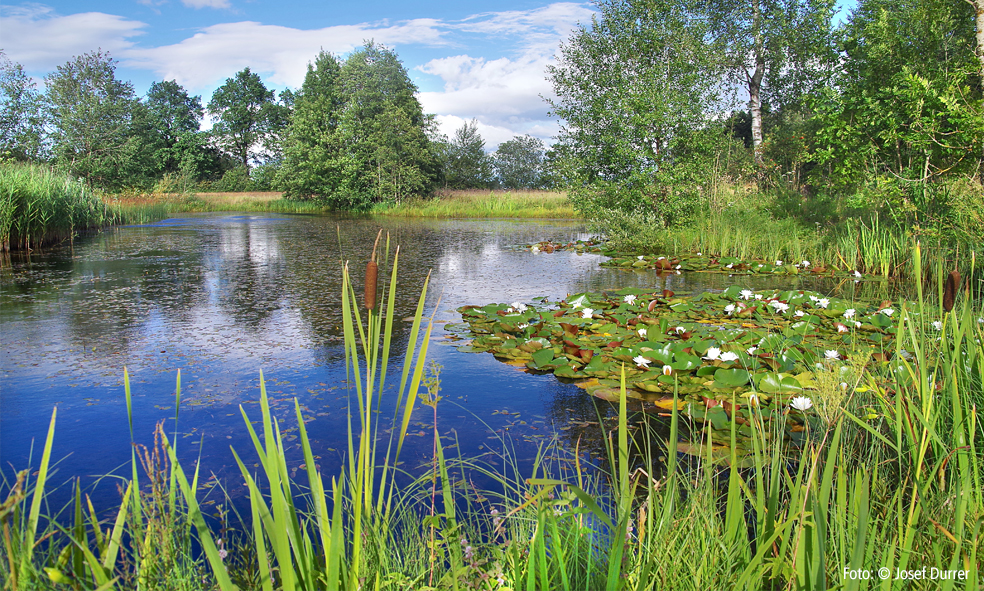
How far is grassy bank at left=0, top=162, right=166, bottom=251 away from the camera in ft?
27.6

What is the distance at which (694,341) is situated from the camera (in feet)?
12.6

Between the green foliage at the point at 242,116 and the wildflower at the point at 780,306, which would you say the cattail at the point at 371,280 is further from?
the green foliage at the point at 242,116

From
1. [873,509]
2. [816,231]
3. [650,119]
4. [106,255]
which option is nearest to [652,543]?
[873,509]

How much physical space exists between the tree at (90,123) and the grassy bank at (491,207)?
11.7m

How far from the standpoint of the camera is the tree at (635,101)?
394 inches

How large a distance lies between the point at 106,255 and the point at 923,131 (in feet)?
35.3

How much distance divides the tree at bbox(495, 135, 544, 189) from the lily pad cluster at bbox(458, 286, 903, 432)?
39921 millimetres

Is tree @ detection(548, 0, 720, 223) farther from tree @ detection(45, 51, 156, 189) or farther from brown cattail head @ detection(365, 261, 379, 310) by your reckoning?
tree @ detection(45, 51, 156, 189)

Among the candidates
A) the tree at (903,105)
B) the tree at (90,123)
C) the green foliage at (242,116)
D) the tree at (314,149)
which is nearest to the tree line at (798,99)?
the tree at (903,105)

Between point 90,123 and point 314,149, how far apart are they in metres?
9.07

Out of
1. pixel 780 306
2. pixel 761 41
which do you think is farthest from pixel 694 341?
pixel 761 41

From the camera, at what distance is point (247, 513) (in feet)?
7.13

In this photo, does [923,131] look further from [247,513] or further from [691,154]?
[247,513]

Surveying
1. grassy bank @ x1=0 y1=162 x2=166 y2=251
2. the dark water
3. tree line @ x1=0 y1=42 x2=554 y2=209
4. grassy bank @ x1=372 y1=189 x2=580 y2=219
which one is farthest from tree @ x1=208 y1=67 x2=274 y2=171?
A: the dark water
